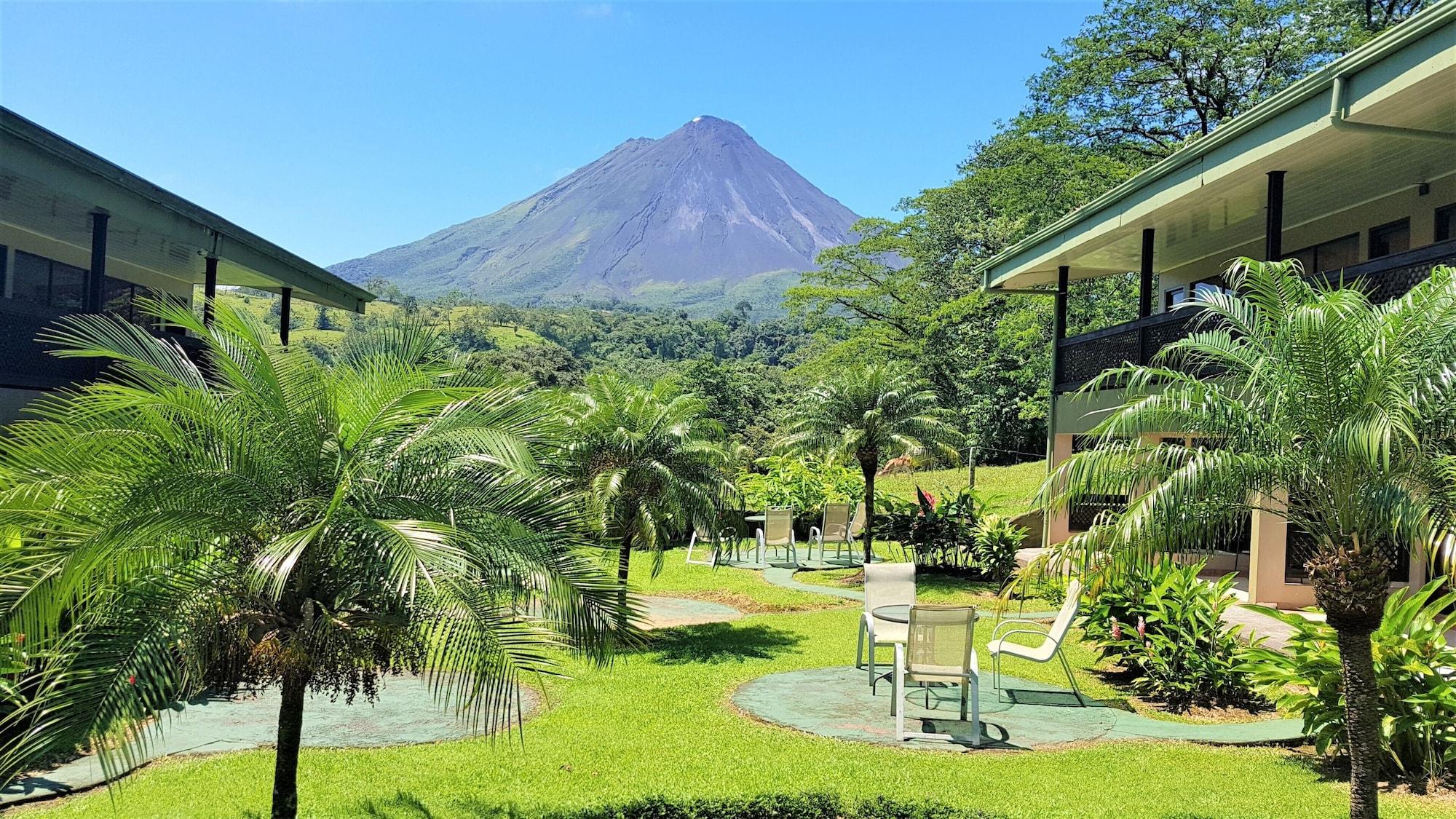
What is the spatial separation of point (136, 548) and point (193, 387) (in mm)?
1117

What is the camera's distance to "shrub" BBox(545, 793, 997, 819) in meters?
6.08

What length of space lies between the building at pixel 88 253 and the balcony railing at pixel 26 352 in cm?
1

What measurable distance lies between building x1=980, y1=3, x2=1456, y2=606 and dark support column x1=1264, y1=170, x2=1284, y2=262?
0.02 metres

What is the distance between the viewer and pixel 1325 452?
5527 mm

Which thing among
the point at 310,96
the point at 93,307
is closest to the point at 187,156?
the point at 310,96

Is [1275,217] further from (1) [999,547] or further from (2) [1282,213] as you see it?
(1) [999,547]

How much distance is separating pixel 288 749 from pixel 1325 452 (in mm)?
6028

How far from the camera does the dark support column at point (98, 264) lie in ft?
40.7

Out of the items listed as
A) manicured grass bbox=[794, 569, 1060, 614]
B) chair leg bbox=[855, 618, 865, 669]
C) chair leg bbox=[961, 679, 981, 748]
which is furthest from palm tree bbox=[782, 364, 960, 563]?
chair leg bbox=[961, 679, 981, 748]

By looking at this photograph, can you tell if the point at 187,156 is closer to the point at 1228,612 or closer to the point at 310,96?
the point at 310,96

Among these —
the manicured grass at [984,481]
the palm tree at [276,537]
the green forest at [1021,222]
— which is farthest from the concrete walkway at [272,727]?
the manicured grass at [984,481]

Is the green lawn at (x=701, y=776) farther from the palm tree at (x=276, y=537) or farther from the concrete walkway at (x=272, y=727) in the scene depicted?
the palm tree at (x=276, y=537)

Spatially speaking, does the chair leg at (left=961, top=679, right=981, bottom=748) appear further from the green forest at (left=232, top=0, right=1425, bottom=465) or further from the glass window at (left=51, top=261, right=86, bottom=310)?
the glass window at (left=51, top=261, right=86, bottom=310)

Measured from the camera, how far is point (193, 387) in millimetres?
5523
